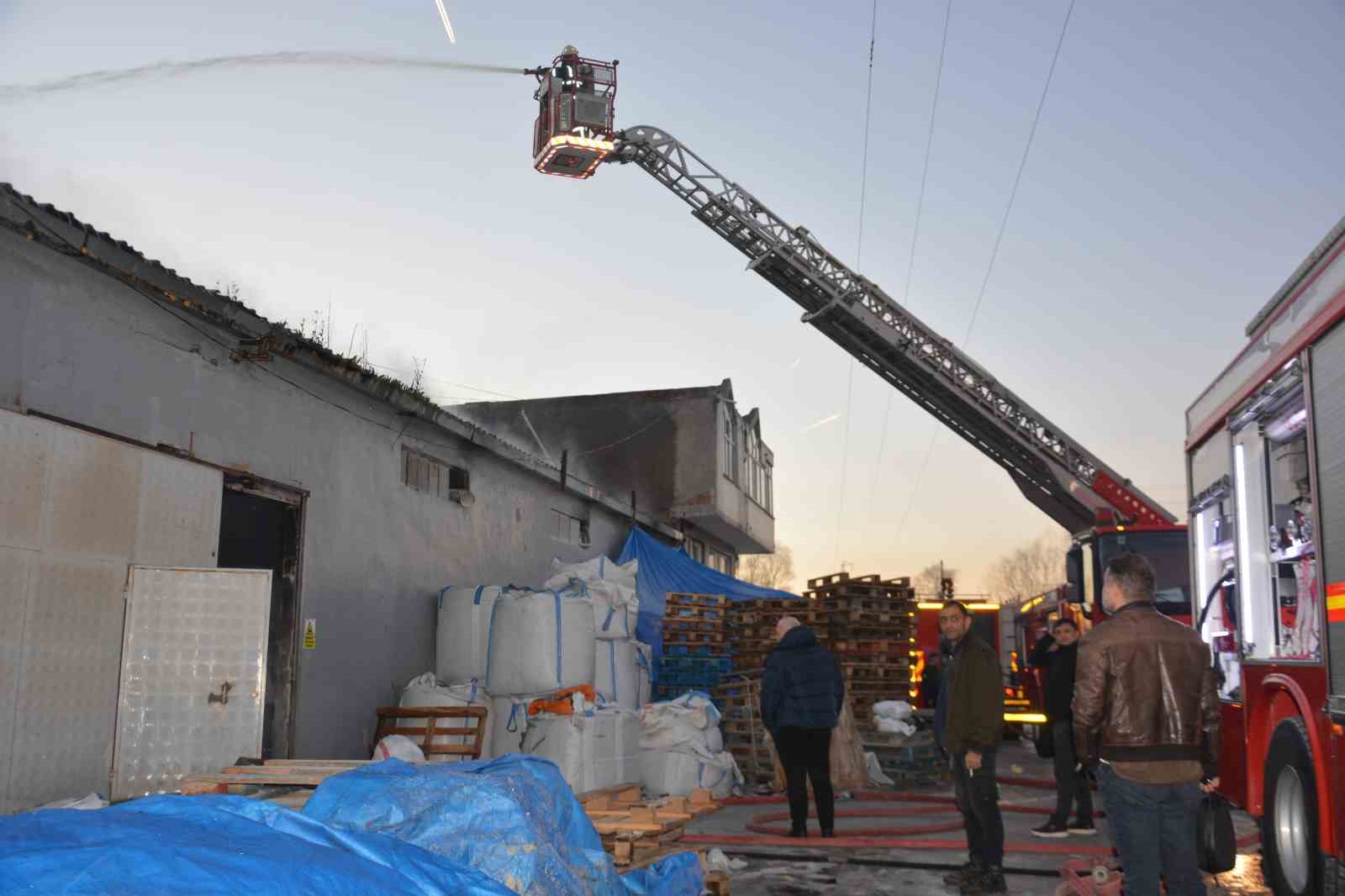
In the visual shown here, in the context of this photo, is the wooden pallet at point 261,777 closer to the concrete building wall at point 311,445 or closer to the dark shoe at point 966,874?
the concrete building wall at point 311,445

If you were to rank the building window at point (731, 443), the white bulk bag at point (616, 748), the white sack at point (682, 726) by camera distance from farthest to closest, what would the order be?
the building window at point (731, 443)
the white sack at point (682, 726)
the white bulk bag at point (616, 748)

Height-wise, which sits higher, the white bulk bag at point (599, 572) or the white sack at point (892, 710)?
the white bulk bag at point (599, 572)

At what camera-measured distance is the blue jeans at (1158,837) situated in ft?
16.7

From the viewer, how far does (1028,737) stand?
23.5m

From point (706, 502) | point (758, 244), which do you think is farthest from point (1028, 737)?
point (758, 244)

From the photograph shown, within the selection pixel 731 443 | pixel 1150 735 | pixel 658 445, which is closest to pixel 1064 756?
pixel 1150 735

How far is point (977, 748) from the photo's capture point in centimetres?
717

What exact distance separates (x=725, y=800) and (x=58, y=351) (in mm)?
8535

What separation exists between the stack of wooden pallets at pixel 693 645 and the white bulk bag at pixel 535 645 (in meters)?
4.65

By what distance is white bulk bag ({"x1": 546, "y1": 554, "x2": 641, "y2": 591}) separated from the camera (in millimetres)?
14227

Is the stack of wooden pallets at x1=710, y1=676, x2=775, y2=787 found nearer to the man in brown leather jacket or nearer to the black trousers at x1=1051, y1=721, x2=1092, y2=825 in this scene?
the black trousers at x1=1051, y1=721, x2=1092, y2=825

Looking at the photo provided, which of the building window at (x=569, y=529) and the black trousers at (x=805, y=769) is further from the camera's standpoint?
the building window at (x=569, y=529)

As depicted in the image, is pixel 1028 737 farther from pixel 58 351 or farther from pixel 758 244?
pixel 58 351

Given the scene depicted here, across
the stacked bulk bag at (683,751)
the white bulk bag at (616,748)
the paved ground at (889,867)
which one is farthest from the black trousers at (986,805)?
the stacked bulk bag at (683,751)
